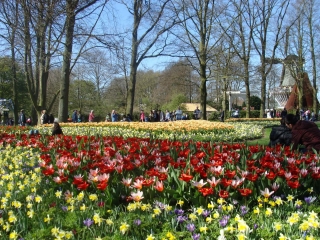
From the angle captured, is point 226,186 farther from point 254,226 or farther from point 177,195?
point 254,226

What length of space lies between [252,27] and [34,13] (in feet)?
78.4

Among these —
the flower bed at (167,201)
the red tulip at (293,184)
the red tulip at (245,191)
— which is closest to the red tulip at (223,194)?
the flower bed at (167,201)

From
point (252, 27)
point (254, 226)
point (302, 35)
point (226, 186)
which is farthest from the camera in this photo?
point (302, 35)

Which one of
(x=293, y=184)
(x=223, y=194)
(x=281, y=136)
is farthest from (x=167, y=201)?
(x=281, y=136)

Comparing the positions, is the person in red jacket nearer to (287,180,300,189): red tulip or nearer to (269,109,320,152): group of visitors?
(269,109,320,152): group of visitors

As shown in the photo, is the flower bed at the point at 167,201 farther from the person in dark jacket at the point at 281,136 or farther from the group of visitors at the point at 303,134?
the person in dark jacket at the point at 281,136

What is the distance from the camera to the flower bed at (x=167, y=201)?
2385mm

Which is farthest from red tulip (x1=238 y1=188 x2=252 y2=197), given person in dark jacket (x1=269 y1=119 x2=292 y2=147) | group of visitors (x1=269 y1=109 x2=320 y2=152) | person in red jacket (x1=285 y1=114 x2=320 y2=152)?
person in dark jacket (x1=269 y1=119 x2=292 y2=147)

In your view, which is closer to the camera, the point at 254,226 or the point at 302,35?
the point at 254,226

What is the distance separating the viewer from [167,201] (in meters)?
3.07

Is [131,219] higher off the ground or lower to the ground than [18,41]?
lower

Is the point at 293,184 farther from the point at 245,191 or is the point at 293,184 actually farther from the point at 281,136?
the point at 281,136

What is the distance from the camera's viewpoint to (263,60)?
91.8 feet

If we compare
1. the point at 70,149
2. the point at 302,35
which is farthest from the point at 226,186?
the point at 302,35
